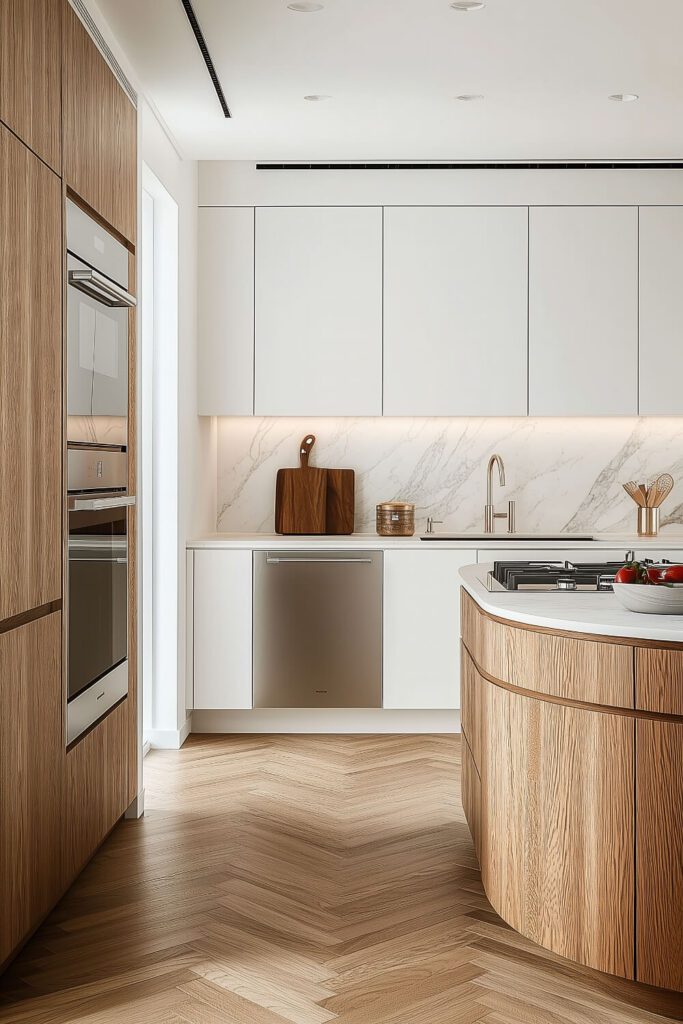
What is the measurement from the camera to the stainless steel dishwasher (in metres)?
4.66

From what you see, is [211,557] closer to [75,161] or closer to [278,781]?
[278,781]

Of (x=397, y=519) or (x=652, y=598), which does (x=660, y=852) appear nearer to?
(x=652, y=598)

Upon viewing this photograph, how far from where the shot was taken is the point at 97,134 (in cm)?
308

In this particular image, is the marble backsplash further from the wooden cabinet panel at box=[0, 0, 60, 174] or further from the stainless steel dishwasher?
the wooden cabinet panel at box=[0, 0, 60, 174]

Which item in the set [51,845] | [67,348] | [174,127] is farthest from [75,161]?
[51,845]

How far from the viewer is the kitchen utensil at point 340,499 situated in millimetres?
5133

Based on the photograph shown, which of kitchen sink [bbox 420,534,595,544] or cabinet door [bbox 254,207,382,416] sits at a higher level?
cabinet door [bbox 254,207,382,416]

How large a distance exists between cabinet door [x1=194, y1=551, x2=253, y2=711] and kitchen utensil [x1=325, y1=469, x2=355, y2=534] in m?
0.66

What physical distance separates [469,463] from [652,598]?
2991 millimetres

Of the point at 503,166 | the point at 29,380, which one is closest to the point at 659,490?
the point at 503,166

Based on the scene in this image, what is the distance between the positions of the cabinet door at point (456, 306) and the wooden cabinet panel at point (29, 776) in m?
2.73

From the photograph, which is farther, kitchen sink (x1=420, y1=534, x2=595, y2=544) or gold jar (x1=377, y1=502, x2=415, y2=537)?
gold jar (x1=377, y1=502, x2=415, y2=537)

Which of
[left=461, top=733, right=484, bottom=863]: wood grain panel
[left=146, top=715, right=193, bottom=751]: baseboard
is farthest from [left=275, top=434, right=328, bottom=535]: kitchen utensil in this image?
[left=461, top=733, right=484, bottom=863]: wood grain panel

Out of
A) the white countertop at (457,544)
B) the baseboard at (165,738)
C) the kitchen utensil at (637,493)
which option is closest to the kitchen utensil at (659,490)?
the kitchen utensil at (637,493)
